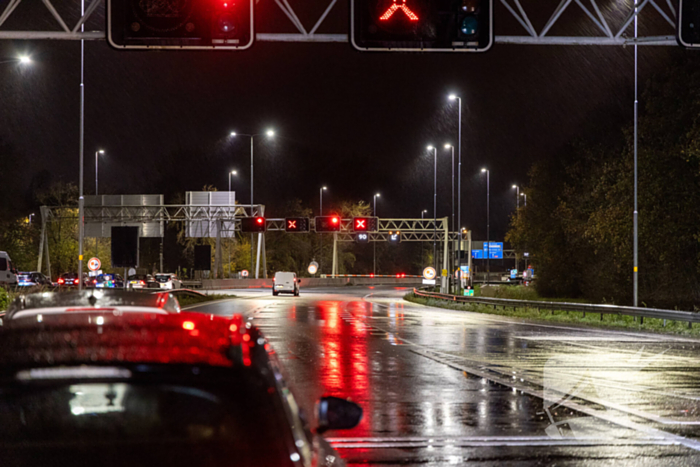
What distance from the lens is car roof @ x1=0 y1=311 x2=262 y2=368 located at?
3203mm

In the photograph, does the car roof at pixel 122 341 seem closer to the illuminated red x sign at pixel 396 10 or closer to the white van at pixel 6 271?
the illuminated red x sign at pixel 396 10

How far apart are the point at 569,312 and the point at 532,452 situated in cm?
2740

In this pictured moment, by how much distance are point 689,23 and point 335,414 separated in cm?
1318

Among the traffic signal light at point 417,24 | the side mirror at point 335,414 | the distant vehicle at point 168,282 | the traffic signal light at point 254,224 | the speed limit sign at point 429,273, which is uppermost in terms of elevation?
the traffic signal light at point 417,24

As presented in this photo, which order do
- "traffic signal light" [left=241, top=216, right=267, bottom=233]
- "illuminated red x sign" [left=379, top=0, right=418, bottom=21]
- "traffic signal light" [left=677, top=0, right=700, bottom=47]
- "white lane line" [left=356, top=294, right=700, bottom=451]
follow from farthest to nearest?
"traffic signal light" [left=241, top=216, right=267, bottom=233], "traffic signal light" [left=677, top=0, right=700, bottom=47], "illuminated red x sign" [left=379, top=0, right=418, bottom=21], "white lane line" [left=356, top=294, right=700, bottom=451]

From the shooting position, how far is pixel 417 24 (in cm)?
1429

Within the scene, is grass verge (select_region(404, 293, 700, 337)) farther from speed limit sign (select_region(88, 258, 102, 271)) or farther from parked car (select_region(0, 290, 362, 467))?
parked car (select_region(0, 290, 362, 467))

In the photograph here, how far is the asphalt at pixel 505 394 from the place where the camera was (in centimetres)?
824

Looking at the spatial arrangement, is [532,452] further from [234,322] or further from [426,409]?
[234,322]

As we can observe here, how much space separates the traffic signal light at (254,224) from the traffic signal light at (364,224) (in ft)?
32.7

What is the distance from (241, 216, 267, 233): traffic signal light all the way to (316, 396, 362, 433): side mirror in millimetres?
67404

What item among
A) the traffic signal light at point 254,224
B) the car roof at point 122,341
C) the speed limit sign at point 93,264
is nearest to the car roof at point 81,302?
the car roof at point 122,341

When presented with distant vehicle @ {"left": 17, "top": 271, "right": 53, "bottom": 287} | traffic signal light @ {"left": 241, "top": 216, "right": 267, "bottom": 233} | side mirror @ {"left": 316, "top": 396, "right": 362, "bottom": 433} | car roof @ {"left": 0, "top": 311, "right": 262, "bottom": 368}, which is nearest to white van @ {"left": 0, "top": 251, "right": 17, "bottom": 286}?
distant vehicle @ {"left": 17, "top": 271, "right": 53, "bottom": 287}

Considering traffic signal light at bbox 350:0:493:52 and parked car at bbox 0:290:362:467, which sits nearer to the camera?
parked car at bbox 0:290:362:467
